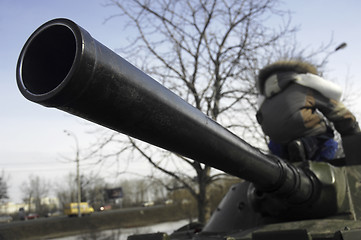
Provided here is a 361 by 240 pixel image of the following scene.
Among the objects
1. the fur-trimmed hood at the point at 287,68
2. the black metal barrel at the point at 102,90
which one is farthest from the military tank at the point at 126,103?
the fur-trimmed hood at the point at 287,68

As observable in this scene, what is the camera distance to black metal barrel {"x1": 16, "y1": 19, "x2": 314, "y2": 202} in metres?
1.20

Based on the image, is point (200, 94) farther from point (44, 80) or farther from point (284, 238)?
point (44, 80)

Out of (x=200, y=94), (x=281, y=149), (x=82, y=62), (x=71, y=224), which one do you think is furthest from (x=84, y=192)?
(x=82, y=62)

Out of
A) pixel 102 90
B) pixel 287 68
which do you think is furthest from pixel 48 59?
pixel 287 68

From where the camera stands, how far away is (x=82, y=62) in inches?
46.3

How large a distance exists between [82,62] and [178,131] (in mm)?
518

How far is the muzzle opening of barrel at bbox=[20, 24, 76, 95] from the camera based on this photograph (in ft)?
4.18

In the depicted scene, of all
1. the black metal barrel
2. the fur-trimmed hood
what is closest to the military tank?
the black metal barrel

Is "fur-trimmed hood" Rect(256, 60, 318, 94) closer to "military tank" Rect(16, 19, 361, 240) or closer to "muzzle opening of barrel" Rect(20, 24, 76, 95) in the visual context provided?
"military tank" Rect(16, 19, 361, 240)

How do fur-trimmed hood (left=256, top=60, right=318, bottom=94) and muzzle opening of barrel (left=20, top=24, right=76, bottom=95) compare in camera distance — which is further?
fur-trimmed hood (left=256, top=60, right=318, bottom=94)

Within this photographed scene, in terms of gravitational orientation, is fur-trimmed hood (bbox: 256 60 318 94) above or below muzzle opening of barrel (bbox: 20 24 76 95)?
above

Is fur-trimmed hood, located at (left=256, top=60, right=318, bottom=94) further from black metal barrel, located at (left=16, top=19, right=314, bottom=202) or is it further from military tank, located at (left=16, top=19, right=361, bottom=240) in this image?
black metal barrel, located at (left=16, top=19, right=314, bottom=202)

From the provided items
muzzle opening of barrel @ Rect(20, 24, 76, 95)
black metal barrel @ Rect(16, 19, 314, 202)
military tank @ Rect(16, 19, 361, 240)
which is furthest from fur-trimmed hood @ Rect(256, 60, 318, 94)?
muzzle opening of barrel @ Rect(20, 24, 76, 95)

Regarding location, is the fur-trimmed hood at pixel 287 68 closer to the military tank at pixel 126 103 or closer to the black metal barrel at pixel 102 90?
the military tank at pixel 126 103
